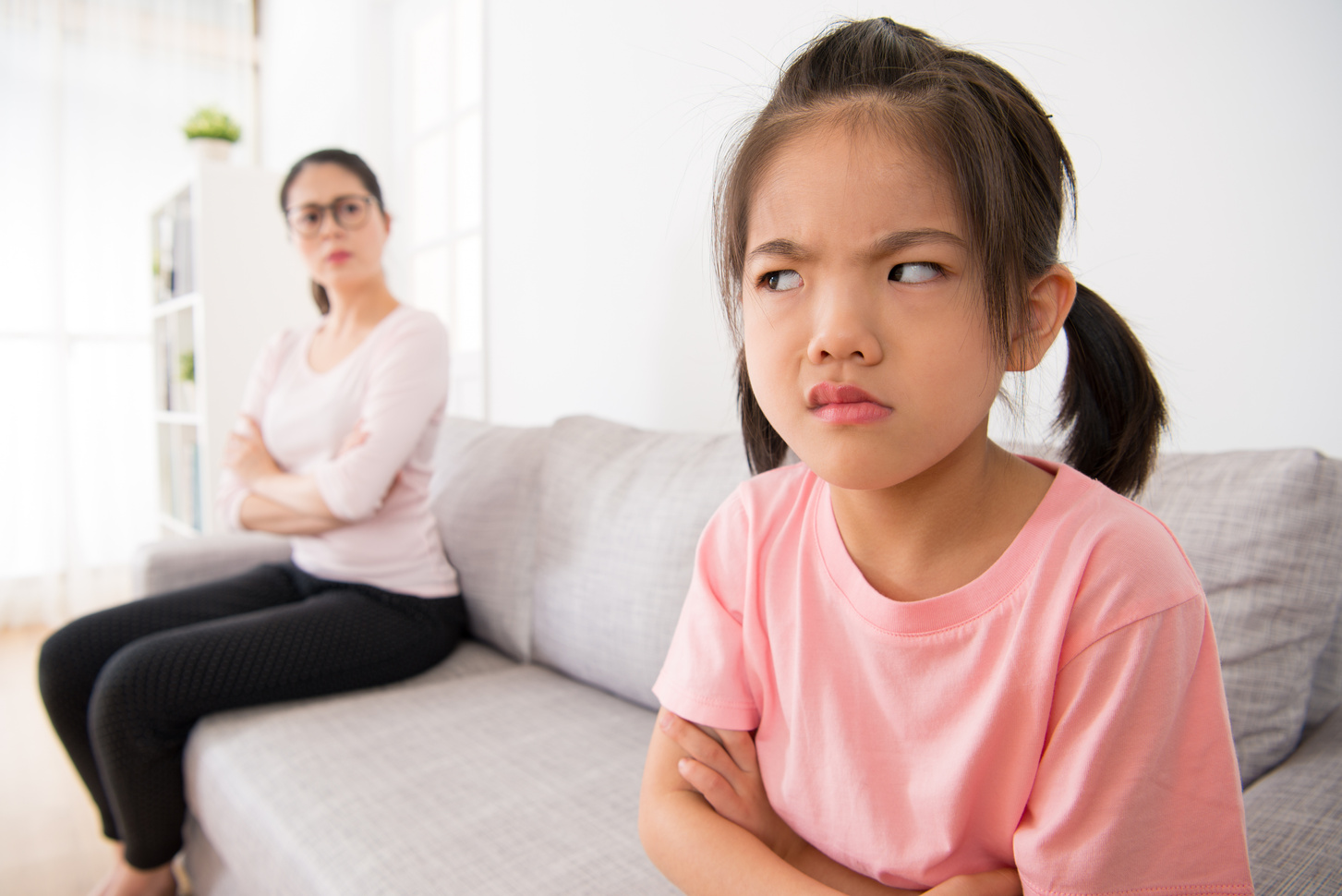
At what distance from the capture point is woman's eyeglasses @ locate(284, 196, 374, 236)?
1614 mm

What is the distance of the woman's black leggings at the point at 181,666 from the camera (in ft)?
4.01

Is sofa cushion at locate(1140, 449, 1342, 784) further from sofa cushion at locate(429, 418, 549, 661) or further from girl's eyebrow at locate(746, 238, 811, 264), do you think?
sofa cushion at locate(429, 418, 549, 661)

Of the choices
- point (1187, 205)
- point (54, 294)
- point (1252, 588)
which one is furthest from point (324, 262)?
point (54, 294)

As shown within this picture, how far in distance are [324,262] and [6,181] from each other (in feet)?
8.48

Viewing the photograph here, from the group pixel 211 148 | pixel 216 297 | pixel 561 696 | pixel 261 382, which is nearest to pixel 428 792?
pixel 561 696

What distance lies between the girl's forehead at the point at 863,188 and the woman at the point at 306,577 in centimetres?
113

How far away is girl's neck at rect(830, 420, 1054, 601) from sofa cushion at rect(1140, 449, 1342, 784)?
336 millimetres

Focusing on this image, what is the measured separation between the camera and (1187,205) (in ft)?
3.22

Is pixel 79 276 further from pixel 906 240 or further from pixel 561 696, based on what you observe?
pixel 906 240

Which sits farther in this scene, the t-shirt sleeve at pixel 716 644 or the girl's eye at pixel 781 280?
the t-shirt sleeve at pixel 716 644

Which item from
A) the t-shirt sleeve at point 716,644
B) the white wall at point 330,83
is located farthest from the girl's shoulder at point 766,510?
the white wall at point 330,83

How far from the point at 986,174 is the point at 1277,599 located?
1.86 ft

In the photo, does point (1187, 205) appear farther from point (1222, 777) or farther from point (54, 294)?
point (54, 294)

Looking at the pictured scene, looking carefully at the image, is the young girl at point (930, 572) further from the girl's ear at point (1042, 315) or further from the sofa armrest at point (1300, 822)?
the sofa armrest at point (1300, 822)
